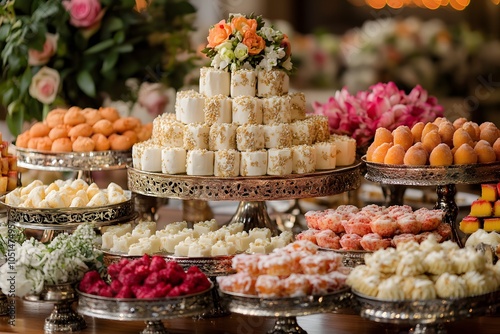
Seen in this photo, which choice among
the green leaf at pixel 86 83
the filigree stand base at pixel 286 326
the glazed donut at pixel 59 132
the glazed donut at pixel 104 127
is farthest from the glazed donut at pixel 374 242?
the green leaf at pixel 86 83

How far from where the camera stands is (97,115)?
4852 mm

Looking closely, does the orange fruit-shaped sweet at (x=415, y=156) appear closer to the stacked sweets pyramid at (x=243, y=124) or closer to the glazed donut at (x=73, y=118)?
the stacked sweets pyramid at (x=243, y=124)

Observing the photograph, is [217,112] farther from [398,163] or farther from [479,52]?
[479,52]

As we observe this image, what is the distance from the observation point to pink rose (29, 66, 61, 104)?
5.32m

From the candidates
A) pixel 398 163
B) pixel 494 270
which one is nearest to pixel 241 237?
pixel 398 163

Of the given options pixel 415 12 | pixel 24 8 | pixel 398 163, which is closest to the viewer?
pixel 398 163

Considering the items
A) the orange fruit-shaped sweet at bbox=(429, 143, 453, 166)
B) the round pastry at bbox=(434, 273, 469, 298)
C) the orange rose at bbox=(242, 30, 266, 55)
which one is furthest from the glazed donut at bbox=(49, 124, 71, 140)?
the round pastry at bbox=(434, 273, 469, 298)

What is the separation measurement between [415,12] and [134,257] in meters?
6.47

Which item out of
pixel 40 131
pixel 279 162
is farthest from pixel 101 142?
pixel 279 162

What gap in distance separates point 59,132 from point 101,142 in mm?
206

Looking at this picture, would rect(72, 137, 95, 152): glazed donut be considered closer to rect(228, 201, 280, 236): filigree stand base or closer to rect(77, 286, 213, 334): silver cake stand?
rect(228, 201, 280, 236): filigree stand base

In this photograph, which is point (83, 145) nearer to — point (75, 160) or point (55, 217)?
point (75, 160)

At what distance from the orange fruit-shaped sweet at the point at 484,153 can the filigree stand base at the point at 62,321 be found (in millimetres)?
1665

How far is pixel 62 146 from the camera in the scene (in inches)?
184
